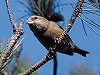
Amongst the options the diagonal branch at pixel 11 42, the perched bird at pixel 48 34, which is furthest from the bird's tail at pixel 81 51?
the diagonal branch at pixel 11 42

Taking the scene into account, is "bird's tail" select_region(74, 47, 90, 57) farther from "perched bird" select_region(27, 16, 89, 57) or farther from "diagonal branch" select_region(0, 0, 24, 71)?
"diagonal branch" select_region(0, 0, 24, 71)

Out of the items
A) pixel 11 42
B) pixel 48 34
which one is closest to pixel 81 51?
pixel 48 34

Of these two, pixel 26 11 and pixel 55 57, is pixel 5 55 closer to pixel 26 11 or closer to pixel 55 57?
pixel 55 57

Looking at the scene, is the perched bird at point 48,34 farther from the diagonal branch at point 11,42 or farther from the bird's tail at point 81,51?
the diagonal branch at point 11,42

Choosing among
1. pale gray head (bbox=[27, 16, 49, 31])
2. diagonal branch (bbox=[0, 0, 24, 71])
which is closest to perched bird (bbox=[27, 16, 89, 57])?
pale gray head (bbox=[27, 16, 49, 31])

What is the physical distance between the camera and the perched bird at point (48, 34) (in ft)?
1.67

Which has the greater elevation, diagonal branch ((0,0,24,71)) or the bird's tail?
diagonal branch ((0,0,24,71))

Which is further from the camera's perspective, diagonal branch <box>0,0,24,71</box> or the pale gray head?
the pale gray head

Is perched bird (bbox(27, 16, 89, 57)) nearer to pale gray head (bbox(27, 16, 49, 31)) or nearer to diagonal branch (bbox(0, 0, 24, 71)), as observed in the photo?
pale gray head (bbox(27, 16, 49, 31))

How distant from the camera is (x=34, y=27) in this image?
0.50 metres

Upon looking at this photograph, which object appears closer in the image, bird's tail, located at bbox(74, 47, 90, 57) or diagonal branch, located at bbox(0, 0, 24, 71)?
diagonal branch, located at bbox(0, 0, 24, 71)

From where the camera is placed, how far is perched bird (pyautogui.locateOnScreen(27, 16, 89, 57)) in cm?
51

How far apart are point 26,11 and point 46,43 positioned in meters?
0.16

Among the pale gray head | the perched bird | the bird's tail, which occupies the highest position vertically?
the pale gray head
